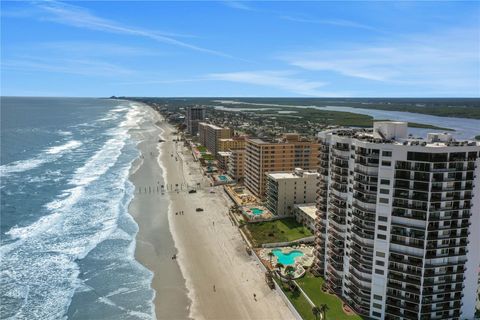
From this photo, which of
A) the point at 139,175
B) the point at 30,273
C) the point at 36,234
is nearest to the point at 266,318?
the point at 30,273

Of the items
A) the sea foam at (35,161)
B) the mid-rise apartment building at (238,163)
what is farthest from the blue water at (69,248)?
the mid-rise apartment building at (238,163)

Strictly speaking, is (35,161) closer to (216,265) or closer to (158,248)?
(158,248)

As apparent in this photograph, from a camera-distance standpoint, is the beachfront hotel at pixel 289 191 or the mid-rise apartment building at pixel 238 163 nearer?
the beachfront hotel at pixel 289 191

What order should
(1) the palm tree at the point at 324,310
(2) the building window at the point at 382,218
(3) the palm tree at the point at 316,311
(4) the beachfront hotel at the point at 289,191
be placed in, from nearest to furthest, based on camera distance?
(2) the building window at the point at 382,218
(1) the palm tree at the point at 324,310
(3) the palm tree at the point at 316,311
(4) the beachfront hotel at the point at 289,191

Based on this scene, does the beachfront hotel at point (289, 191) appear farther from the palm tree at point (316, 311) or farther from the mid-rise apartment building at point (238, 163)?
the palm tree at point (316, 311)

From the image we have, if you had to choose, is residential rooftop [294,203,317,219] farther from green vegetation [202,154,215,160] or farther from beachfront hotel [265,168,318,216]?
green vegetation [202,154,215,160]

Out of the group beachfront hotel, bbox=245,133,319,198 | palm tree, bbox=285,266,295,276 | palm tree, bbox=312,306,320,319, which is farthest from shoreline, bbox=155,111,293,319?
beachfront hotel, bbox=245,133,319,198

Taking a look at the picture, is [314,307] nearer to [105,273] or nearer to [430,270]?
[430,270]
